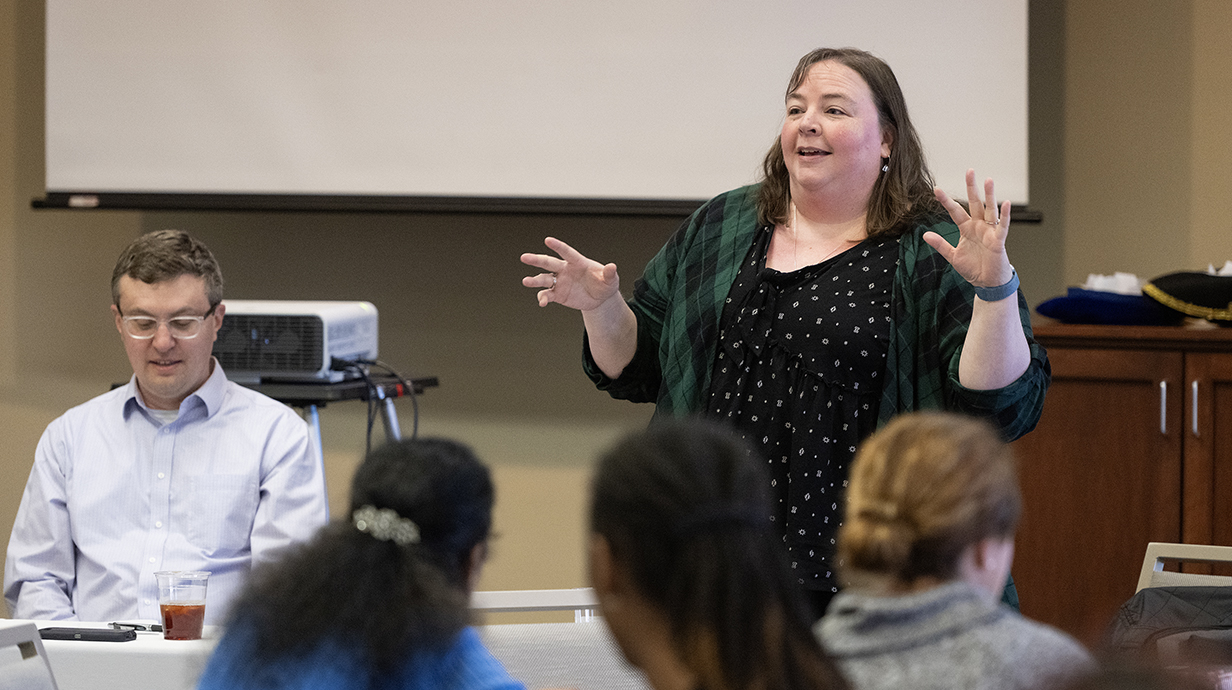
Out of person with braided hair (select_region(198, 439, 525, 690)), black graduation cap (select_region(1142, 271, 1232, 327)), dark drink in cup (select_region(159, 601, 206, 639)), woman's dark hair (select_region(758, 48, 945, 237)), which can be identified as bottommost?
dark drink in cup (select_region(159, 601, 206, 639))

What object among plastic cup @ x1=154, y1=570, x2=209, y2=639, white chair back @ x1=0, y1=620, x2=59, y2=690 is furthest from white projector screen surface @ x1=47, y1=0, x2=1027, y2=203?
white chair back @ x1=0, y1=620, x2=59, y2=690

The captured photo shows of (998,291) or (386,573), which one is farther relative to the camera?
(998,291)

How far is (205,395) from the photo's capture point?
2.26 meters

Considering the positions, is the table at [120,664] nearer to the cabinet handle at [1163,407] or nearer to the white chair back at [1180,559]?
the white chair back at [1180,559]

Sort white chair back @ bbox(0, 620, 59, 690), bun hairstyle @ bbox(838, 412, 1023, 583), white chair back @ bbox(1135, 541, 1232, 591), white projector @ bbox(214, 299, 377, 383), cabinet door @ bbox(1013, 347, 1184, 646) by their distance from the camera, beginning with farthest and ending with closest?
1. cabinet door @ bbox(1013, 347, 1184, 646)
2. white projector @ bbox(214, 299, 377, 383)
3. white chair back @ bbox(1135, 541, 1232, 591)
4. white chair back @ bbox(0, 620, 59, 690)
5. bun hairstyle @ bbox(838, 412, 1023, 583)

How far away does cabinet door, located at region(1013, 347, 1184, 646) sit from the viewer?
119 inches

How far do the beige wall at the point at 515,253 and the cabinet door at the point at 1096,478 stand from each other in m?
0.58

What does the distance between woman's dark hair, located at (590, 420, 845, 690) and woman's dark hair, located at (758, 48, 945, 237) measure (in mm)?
987

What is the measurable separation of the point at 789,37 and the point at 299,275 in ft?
5.18

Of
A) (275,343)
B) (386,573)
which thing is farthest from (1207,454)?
(386,573)

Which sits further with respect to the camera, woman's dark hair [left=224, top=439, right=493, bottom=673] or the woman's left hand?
the woman's left hand

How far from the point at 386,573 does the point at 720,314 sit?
0.90 metres

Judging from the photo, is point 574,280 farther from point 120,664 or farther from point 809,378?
point 120,664

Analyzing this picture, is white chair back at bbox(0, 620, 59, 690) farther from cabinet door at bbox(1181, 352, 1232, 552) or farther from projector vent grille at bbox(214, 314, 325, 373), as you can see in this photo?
cabinet door at bbox(1181, 352, 1232, 552)
